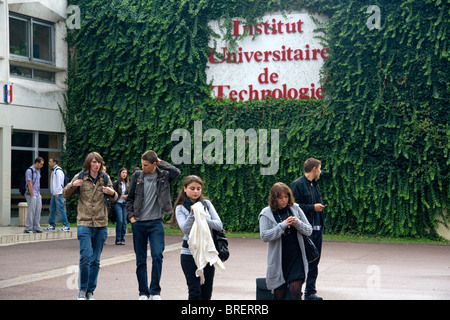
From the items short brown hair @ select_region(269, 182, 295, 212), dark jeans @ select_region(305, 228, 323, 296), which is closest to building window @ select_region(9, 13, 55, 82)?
dark jeans @ select_region(305, 228, 323, 296)

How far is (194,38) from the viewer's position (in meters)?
23.0

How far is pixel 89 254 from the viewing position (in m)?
9.09

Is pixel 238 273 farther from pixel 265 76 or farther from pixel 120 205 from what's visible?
pixel 265 76

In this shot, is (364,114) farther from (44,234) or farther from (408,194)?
(44,234)

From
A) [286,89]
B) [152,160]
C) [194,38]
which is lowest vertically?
[152,160]

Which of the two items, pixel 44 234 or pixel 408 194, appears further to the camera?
pixel 408 194

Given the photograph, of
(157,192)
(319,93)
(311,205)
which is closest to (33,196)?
(319,93)

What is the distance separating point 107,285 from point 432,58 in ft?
42.9

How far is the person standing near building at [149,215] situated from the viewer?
30.0 feet

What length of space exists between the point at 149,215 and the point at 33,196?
10.3 metres

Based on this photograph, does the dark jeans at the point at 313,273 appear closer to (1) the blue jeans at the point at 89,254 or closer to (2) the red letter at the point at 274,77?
(1) the blue jeans at the point at 89,254

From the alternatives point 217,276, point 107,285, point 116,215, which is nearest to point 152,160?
point 107,285

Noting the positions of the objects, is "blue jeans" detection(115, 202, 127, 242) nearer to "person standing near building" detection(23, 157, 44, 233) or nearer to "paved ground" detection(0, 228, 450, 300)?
"paved ground" detection(0, 228, 450, 300)

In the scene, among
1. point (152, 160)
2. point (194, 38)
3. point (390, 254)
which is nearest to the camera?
point (152, 160)
